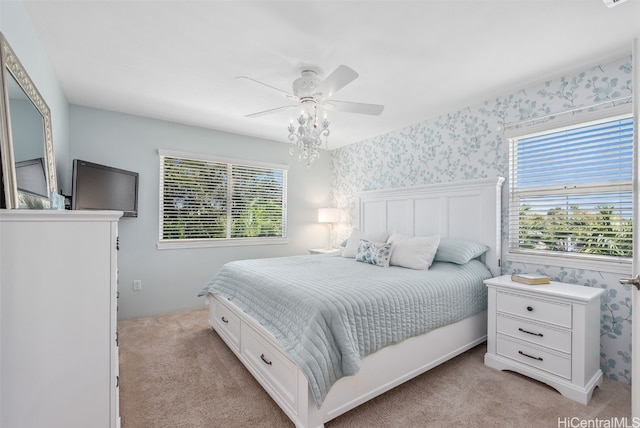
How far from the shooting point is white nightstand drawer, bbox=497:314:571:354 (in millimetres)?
1997

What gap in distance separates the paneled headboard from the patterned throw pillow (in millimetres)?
743

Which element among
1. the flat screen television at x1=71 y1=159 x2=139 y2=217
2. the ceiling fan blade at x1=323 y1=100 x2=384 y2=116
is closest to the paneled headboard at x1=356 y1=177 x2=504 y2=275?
the ceiling fan blade at x1=323 y1=100 x2=384 y2=116

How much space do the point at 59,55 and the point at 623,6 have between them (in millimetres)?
3709

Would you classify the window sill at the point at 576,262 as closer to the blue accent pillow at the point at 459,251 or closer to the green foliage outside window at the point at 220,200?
the blue accent pillow at the point at 459,251

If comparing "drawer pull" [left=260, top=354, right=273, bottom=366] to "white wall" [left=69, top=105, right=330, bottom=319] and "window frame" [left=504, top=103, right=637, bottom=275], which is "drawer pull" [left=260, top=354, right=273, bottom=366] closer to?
"white wall" [left=69, top=105, right=330, bottom=319]

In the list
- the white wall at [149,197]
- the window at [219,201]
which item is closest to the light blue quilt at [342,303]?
the white wall at [149,197]

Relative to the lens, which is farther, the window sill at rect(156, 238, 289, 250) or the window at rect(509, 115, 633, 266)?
the window sill at rect(156, 238, 289, 250)

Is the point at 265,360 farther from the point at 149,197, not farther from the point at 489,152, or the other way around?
the point at 489,152

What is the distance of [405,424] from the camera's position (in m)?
1.69

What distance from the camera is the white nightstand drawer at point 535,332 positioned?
200 cm

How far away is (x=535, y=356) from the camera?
6.96 feet

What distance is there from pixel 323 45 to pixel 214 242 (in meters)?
2.88

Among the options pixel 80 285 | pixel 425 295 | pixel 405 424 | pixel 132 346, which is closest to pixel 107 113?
pixel 132 346

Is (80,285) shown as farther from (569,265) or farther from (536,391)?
(569,265)
